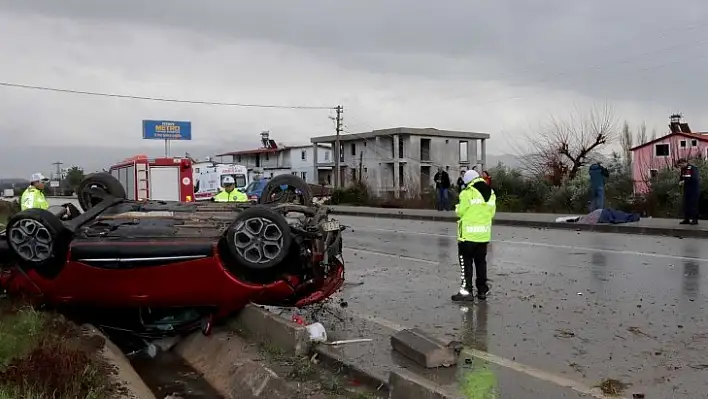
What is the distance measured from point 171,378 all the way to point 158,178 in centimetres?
1725

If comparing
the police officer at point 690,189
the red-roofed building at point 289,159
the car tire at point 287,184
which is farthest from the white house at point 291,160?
the car tire at point 287,184

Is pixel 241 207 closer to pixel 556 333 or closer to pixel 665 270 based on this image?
pixel 556 333

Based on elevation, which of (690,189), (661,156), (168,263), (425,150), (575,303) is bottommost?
(575,303)

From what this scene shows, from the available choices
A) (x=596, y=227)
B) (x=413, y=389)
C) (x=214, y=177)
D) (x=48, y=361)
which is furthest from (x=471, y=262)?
(x=214, y=177)

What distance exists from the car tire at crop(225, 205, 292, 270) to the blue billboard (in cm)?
3980

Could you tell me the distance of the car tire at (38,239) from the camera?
602cm

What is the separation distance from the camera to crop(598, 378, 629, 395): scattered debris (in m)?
4.80

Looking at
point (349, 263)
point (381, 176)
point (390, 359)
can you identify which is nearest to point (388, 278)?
point (349, 263)

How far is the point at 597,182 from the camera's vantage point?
19.5 m

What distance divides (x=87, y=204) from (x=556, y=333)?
527cm

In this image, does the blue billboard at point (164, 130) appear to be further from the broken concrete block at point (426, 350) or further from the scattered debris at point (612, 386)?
the scattered debris at point (612, 386)

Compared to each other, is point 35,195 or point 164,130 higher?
point 164,130

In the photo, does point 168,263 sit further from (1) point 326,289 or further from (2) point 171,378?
(1) point 326,289

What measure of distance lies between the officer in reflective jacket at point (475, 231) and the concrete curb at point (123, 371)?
12.9 feet
